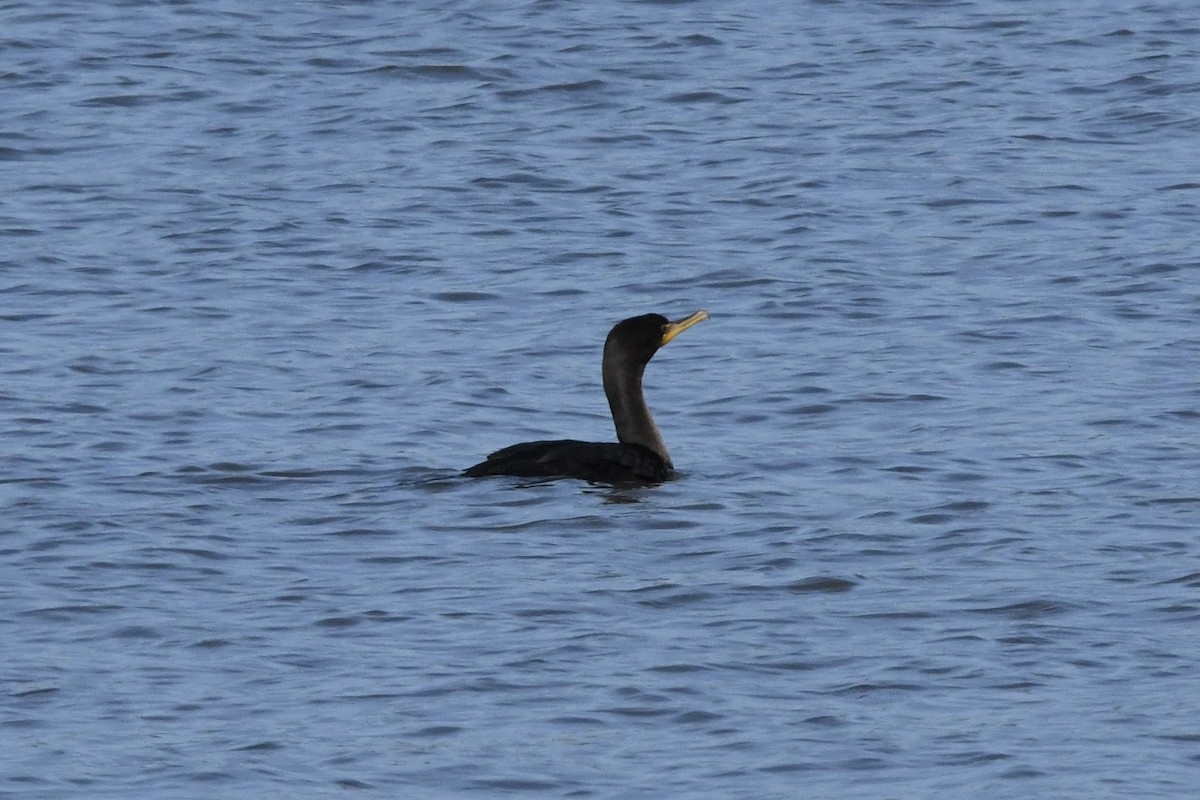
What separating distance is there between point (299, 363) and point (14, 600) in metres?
4.46

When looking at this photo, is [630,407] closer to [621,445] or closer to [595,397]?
[621,445]

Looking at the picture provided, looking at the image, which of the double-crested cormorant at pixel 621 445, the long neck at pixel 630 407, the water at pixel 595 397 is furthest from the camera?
the long neck at pixel 630 407

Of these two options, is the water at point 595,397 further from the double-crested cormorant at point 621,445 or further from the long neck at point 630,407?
the long neck at point 630,407

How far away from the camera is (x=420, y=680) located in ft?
26.5

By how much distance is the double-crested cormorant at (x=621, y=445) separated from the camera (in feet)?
35.7

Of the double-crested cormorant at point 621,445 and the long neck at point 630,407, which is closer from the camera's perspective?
the double-crested cormorant at point 621,445

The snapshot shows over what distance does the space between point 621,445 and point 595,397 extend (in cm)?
178

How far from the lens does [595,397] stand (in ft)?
42.7

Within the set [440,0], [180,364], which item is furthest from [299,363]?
[440,0]

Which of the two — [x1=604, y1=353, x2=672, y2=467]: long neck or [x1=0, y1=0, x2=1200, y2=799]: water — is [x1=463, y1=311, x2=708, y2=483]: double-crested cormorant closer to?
[x1=604, y1=353, x2=672, y2=467]: long neck

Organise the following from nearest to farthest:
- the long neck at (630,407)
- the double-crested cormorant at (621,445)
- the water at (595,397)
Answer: the water at (595,397) → the double-crested cormorant at (621,445) → the long neck at (630,407)

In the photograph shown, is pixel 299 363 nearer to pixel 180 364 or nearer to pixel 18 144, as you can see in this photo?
pixel 180 364

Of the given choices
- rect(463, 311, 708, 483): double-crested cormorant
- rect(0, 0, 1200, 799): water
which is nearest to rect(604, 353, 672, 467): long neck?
rect(463, 311, 708, 483): double-crested cormorant

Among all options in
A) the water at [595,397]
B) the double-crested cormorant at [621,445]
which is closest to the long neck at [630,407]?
the double-crested cormorant at [621,445]
